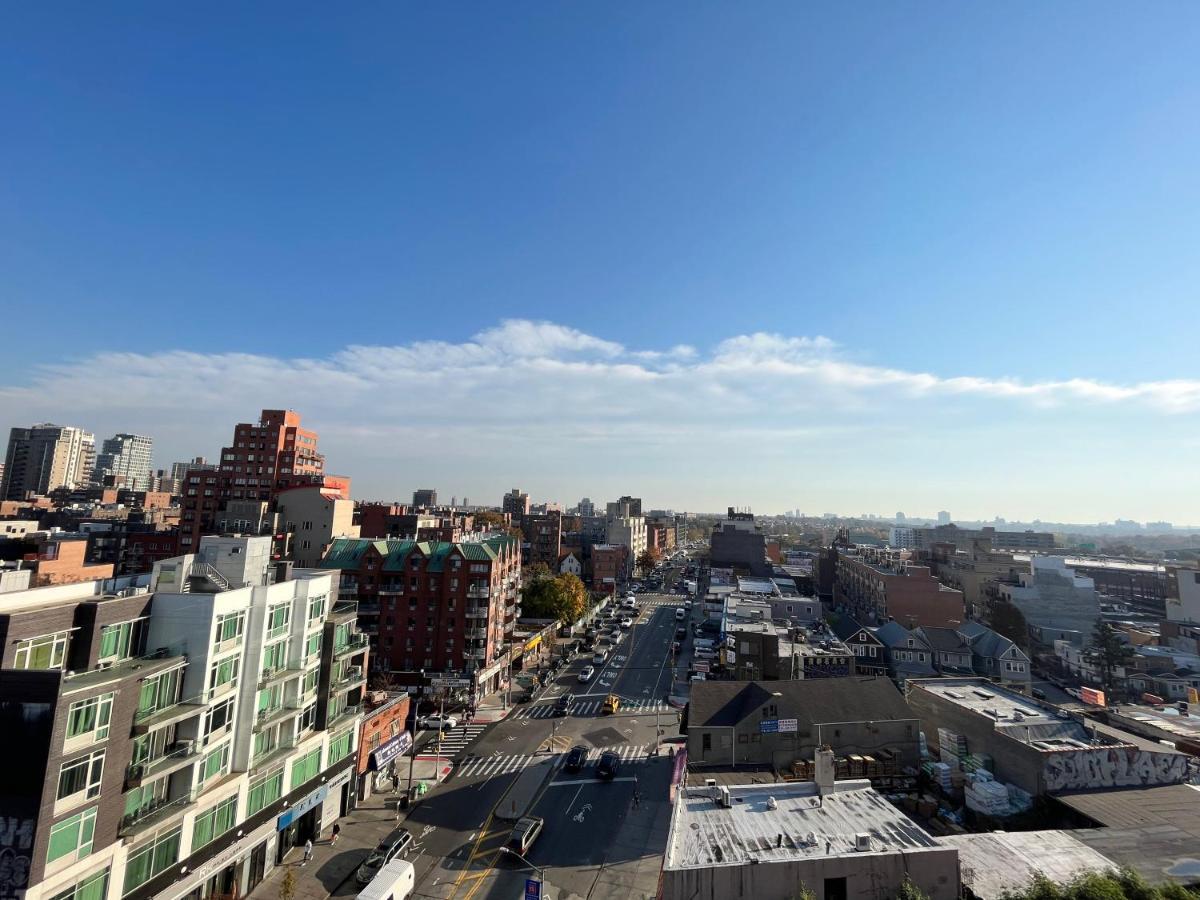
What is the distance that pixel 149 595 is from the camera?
29703 mm

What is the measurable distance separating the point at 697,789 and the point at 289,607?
1093 inches

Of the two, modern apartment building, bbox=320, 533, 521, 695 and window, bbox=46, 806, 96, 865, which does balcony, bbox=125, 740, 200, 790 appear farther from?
modern apartment building, bbox=320, 533, 521, 695

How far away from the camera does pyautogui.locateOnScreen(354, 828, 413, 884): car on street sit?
33844 mm

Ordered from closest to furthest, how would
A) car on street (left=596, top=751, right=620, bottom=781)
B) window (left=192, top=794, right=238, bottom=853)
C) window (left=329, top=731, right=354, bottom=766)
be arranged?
window (left=192, top=794, right=238, bottom=853), window (left=329, top=731, right=354, bottom=766), car on street (left=596, top=751, right=620, bottom=781)

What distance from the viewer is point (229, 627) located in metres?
32.3

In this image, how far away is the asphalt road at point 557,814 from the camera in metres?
34.3

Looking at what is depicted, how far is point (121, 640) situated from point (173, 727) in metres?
5.10

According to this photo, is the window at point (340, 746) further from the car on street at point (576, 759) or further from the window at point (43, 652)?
the window at point (43, 652)

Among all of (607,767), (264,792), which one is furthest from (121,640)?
(607,767)

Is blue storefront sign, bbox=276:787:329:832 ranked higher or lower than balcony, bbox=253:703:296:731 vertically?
lower

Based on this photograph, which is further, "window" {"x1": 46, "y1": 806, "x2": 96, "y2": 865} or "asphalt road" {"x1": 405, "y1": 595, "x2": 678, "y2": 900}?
"asphalt road" {"x1": 405, "y1": 595, "x2": 678, "y2": 900}

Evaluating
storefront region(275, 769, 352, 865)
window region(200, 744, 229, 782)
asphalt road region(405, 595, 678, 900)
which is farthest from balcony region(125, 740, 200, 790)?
asphalt road region(405, 595, 678, 900)

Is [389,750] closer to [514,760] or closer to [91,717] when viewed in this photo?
[514,760]

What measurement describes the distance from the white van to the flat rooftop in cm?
1563
